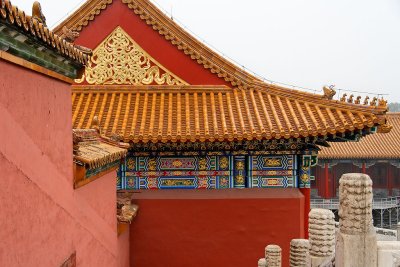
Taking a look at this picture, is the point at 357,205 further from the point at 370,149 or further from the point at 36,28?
the point at 370,149

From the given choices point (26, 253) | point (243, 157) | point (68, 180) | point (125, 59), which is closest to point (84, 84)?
point (125, 59)

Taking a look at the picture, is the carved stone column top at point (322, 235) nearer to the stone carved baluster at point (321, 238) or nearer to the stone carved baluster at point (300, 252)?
the stone carved baluster at point (321, 238)

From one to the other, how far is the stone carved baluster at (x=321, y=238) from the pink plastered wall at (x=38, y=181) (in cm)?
243

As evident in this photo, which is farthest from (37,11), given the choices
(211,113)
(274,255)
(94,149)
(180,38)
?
(180,38)

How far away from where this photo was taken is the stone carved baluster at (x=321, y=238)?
175 inches

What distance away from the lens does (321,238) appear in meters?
4.49

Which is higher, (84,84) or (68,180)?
(84,84)

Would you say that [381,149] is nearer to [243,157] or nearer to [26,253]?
[243,157]

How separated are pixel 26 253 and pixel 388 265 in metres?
2.78

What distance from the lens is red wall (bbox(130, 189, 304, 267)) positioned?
7.51 metres

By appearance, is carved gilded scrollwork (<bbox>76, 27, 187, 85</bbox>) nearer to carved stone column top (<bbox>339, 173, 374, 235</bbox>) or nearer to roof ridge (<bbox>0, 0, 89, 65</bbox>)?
roof ridge (<bbox>0, 0, 89, 65</bbox>)

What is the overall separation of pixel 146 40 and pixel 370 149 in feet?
58.3

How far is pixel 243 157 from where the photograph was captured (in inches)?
298

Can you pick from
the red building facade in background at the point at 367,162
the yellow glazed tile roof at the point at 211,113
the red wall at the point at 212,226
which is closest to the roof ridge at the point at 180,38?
the yellow glazed tile roof at the point at 211,113
